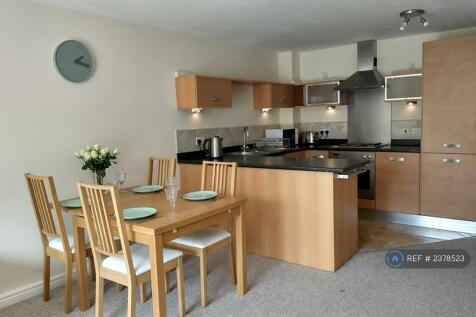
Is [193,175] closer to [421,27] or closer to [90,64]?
[90,64]

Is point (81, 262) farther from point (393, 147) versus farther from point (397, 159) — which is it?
point (393, 147)

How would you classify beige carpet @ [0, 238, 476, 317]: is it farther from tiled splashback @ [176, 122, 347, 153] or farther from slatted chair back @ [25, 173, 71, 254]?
tiled splashback @ [176, 122, 347, 153]

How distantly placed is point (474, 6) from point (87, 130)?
3.68 meters

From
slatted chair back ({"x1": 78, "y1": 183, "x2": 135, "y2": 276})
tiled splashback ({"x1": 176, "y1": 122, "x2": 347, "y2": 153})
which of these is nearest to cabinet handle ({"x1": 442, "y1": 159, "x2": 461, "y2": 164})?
tiled splashback ({"x1": 176, "y1": 122, "x2": 347, "y2": 153})

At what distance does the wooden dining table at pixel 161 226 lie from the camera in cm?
216

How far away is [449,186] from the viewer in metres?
4.10

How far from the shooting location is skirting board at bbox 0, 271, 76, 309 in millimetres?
2822

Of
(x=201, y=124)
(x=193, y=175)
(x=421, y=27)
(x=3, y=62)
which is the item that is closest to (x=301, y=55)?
(x=421, y=27)

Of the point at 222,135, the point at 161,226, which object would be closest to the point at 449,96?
the point at 222,135

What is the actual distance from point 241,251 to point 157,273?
75 centimetres

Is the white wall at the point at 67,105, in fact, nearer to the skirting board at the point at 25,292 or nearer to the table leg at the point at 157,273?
the skirting board at the point at 25,292

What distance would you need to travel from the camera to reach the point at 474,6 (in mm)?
3523

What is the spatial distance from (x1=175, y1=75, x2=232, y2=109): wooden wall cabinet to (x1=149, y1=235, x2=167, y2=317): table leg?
6.79ft

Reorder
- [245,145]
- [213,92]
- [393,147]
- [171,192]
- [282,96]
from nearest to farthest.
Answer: [171,192], [213,92], [393,147], [245,145], [282,96]
